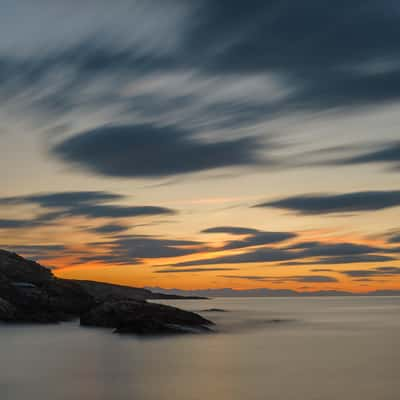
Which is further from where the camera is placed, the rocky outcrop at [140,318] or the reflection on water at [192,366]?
the rocky outcrop at [140,318]

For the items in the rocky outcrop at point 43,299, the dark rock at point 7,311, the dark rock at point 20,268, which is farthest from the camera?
the dark rock at point 20,268

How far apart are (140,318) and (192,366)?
16005mm

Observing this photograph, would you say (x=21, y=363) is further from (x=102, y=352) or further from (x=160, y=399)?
(x=160, y=399)

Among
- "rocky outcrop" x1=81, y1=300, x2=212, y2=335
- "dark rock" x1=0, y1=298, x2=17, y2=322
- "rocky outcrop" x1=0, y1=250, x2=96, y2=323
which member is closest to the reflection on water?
"rocky outcrop" x1=81, y1=300, x2=212, y2=335

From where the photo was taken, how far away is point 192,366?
3653cm

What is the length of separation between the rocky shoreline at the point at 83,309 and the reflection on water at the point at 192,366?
214 centimetres

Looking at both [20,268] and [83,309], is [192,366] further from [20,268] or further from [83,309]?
[20,268]

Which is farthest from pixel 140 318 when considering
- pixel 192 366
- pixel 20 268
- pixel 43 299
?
pixel 20 268

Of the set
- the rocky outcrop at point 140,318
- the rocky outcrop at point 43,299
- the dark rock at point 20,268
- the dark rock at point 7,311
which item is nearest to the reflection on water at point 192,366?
the rocky outcrop at point 140,318

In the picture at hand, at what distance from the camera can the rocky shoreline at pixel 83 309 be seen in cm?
5194

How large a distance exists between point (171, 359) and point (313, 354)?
10.3 metres

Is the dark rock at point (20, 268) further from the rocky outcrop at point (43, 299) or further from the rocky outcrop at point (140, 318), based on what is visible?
the rocky outcrop at point (140, 318)

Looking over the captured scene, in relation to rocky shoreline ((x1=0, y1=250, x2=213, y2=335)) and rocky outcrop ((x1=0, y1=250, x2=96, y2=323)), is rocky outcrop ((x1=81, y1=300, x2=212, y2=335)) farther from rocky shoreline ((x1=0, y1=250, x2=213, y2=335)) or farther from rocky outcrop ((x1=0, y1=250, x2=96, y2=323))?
rocky outcrop ((x1=0, y1=250, x2=96, y2=323))

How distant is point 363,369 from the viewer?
3544 centimetres
